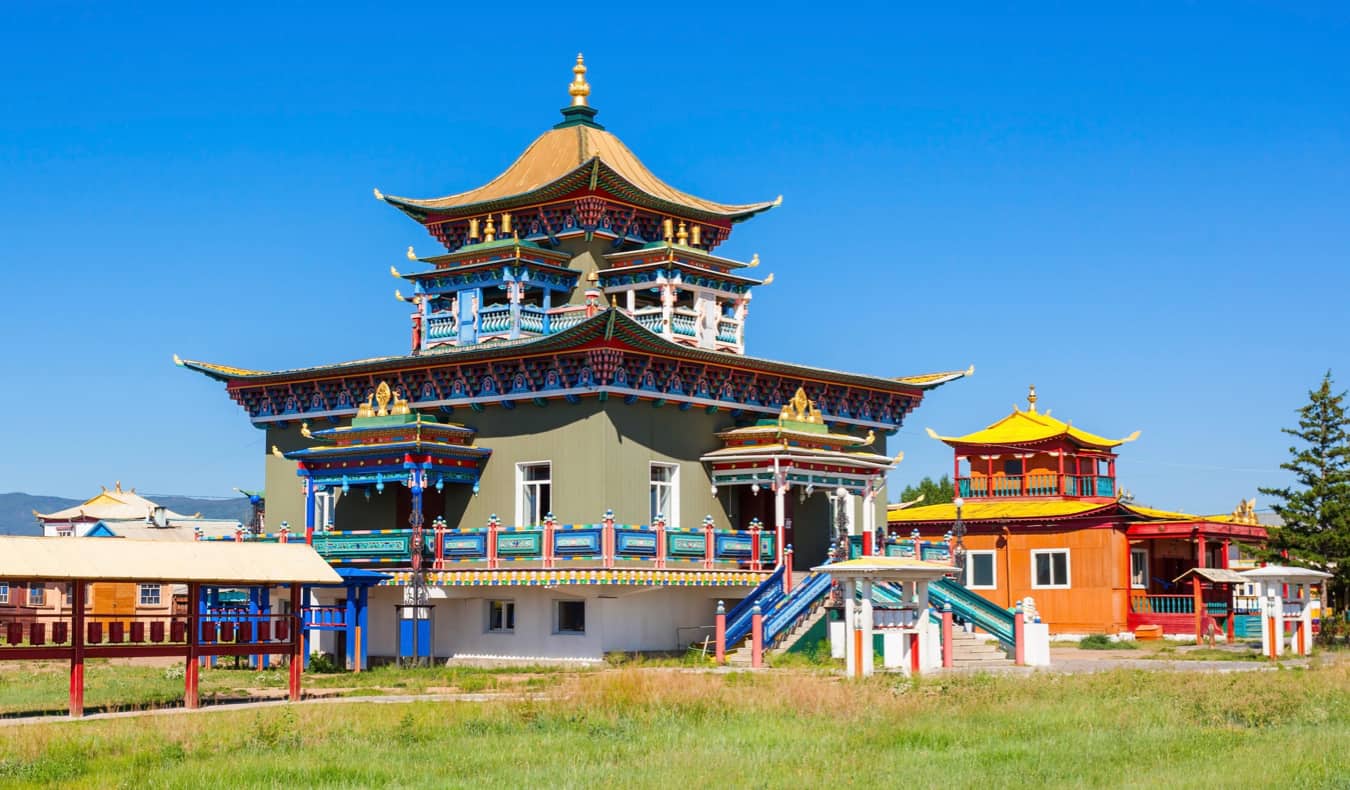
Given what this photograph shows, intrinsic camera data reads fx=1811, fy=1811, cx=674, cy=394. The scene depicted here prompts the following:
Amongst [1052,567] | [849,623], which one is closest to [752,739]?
[849,623]

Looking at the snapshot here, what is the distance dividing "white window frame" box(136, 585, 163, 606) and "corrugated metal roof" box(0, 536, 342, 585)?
37779 mm

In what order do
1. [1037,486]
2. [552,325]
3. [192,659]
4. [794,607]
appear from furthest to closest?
[1037,486], [552,325], [794,607], [192,659]

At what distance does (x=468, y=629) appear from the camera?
128ft

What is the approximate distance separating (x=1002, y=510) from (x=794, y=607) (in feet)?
64.4

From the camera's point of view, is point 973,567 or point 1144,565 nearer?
point 1144,565

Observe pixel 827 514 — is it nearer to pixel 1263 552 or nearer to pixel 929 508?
pixel 1263 552

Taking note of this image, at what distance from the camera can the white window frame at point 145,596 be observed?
63406 millimetres

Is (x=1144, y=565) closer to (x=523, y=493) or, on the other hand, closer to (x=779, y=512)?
(x=779, y=512)

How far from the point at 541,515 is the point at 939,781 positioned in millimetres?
21735

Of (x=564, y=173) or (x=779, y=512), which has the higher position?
(x=564, y=173)

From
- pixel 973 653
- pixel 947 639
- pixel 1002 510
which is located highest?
pixel 1002 510

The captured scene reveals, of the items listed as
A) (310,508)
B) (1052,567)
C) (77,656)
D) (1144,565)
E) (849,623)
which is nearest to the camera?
(77,656)

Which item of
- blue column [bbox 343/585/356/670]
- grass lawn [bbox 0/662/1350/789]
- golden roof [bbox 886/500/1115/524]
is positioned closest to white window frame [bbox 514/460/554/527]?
blue column [bbox 343/585/356/670]

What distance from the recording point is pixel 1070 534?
171 feet
